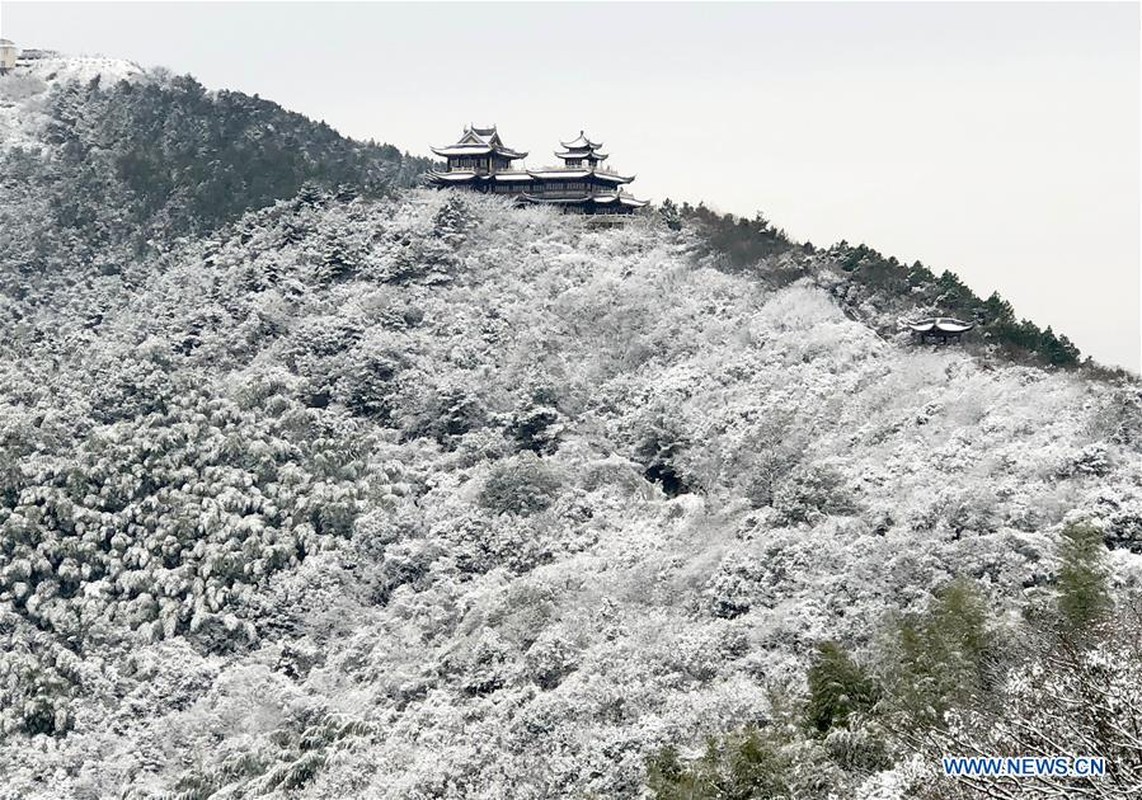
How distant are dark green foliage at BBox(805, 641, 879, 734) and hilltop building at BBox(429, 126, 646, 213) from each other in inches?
1999

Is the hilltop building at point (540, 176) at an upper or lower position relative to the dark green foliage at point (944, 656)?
upper

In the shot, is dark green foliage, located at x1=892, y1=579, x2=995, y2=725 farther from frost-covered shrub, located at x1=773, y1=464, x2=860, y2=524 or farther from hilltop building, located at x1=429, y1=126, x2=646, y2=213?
hilltop building, located at x1=429, y1=126, x2=646, y2=213

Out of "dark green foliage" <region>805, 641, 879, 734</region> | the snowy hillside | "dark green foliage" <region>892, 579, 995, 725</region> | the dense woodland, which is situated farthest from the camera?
the snowy hillside

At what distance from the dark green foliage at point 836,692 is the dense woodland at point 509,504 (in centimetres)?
13

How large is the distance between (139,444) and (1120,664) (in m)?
55.2

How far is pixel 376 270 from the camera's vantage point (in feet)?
279

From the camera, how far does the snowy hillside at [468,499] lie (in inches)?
1967

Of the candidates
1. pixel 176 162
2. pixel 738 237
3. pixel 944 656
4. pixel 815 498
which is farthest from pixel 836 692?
pixel 176 162

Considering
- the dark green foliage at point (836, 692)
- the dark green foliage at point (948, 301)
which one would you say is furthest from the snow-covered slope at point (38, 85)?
the dark green foliage at point (836, 692)

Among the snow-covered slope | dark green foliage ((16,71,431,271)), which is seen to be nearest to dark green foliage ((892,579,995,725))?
dark green foliage ((16,71,431,271))

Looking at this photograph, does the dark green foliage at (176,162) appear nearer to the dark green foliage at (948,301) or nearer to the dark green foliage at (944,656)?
the dark green foliage at (948,301)

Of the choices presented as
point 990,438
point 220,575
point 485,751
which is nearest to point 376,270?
point 220,575

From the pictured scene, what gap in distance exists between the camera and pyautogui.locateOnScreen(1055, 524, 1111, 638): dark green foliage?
4256 centimetres

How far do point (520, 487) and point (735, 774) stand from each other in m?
28.5
